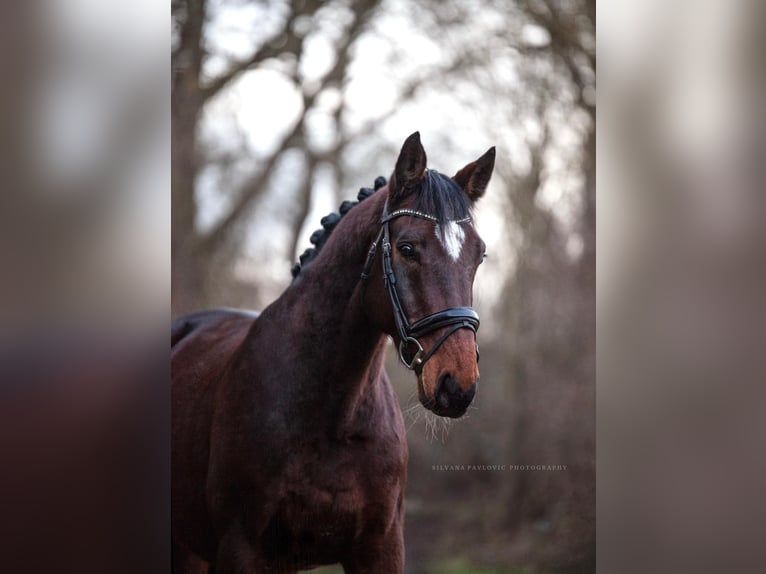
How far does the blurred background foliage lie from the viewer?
384cm

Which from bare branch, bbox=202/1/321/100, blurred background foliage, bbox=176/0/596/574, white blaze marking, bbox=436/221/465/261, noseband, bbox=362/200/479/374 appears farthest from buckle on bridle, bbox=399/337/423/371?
bare branch, bbox=202/1/321/100

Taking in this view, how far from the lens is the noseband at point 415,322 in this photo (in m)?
2.75

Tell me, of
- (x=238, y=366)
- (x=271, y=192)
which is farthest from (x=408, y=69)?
(x=238, y=366)

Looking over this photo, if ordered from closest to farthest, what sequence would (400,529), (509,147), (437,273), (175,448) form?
(437,273)
(400,529)
(175,448)
(509,147)

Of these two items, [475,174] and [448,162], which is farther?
[448,162]

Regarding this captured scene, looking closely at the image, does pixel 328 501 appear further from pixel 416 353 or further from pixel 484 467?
pixel 484 467

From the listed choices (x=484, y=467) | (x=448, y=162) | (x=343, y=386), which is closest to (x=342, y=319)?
(x=343, y=386)

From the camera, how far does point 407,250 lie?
2.88 m

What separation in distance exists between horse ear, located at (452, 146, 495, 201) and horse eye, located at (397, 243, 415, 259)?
0.46m

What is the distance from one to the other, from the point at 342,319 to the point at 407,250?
477 millimetres

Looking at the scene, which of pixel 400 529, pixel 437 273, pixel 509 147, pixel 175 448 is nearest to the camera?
pixel 437 273

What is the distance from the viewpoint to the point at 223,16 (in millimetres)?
3871

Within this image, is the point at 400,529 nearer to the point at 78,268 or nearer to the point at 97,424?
the point at 97,424

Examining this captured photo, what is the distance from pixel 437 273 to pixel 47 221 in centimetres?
190
